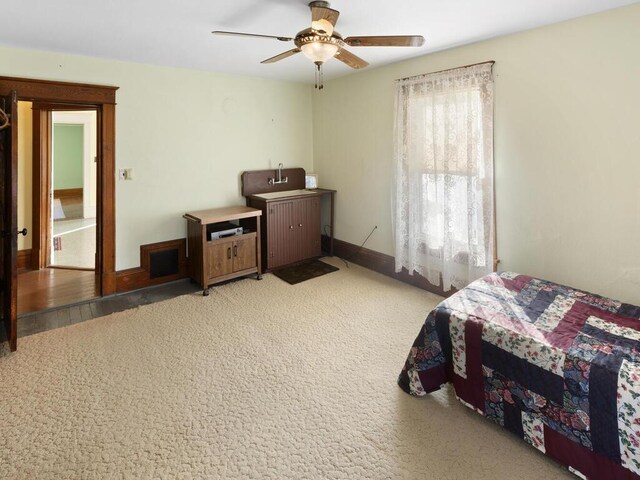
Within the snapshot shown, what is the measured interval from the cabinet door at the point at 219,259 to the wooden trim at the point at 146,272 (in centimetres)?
56

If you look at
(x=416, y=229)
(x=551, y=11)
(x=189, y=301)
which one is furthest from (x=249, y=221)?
(x=551, y=11)

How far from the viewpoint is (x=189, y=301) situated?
3641 mm

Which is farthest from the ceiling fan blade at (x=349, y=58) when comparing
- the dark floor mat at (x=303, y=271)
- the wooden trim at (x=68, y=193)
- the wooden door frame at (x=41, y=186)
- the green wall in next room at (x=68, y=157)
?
the wooden trim at (x=68, y=193)

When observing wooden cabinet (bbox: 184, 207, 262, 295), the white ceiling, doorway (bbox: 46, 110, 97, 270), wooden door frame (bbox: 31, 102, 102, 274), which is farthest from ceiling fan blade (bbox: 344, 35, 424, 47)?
wooden door frame (bbox: 31, 102, 102, 274)

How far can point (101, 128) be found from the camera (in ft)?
11.7

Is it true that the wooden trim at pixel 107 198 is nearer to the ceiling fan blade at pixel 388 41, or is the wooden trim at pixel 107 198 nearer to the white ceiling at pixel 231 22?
the white ceiling at pixel 231 22

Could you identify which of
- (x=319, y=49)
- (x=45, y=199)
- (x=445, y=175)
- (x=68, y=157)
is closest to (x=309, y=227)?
(x=445, y=175)

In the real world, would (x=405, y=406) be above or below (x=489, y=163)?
below

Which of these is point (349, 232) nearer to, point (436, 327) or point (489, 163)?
point (489, 163)

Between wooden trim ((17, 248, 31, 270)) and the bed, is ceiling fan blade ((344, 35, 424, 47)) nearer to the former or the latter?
the bed

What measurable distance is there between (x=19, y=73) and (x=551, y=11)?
4.25 meters

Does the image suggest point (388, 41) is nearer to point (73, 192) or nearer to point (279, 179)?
point (279, 179)

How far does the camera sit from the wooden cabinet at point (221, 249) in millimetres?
3805

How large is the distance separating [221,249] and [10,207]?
178 cm
